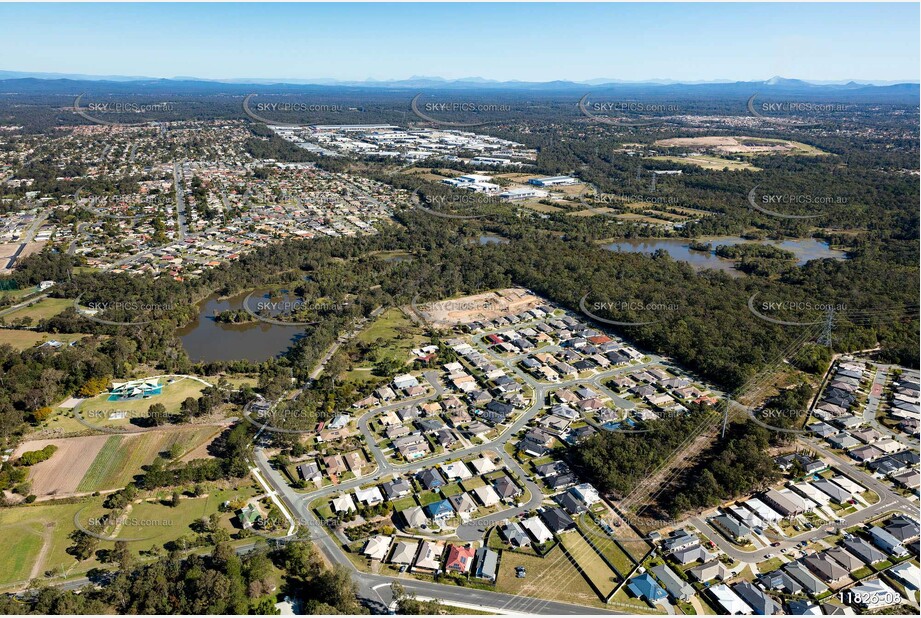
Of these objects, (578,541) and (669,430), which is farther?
(669,430)

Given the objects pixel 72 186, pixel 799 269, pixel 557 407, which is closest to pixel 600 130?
pixel 799 269

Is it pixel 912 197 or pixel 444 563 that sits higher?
pixel 912 197

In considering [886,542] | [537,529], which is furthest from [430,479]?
[886,542]

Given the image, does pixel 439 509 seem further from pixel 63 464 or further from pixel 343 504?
pixel 63 464

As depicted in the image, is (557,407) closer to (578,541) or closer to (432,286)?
(578,541)

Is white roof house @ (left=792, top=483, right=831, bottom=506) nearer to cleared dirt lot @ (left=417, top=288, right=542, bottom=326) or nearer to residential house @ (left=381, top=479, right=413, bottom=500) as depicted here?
residential house @ (left=381, top=479, right=413, bottom=500)
